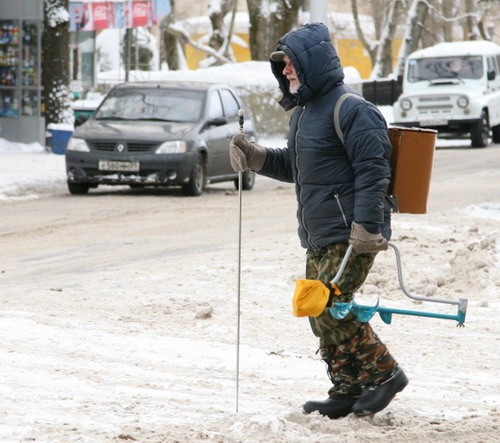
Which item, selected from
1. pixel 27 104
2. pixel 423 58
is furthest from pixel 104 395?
pixel 423 58

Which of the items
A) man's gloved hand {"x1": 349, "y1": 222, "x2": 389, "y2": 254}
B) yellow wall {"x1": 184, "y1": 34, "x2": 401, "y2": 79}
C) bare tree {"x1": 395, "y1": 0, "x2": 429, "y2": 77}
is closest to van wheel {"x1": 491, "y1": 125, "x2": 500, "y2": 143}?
bare tree {"x1": 395, "y1": 0, "x2": 429, "y2": 77}

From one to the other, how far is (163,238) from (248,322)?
476cm

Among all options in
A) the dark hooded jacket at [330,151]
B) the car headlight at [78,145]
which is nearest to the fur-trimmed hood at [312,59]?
the dark hooded jacket at [330,151]

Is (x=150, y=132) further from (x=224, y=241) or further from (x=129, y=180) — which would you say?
(x=224, y=241)

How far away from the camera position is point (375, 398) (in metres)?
6.24

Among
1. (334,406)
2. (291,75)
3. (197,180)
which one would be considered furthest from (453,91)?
(291,75)

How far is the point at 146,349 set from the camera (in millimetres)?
8086

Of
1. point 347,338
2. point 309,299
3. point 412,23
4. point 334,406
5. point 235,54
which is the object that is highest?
point 309,299

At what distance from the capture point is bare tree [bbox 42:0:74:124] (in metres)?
27.4

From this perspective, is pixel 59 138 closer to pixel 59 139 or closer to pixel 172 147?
pixel 59 139

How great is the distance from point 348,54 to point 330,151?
75.6 m

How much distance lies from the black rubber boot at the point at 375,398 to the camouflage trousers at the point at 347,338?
27 mm

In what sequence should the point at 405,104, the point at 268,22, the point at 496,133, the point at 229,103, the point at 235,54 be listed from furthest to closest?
the point at 235,54 → the point at 268,22 → the point at 496,133 → the point at 405,104 → the point at 229,103

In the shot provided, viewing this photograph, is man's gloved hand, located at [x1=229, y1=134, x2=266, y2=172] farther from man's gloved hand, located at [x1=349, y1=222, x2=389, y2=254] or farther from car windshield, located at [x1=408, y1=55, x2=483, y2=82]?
car windshield, located at [x1=408, y1=55, x2=483, y2=82]
